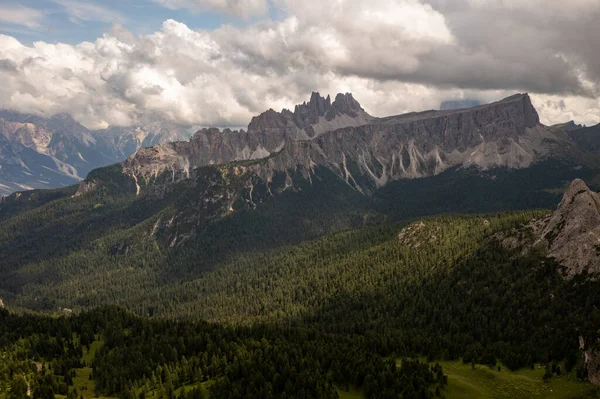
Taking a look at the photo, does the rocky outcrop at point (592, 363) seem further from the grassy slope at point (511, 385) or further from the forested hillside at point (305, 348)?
the forested hillside at point (305, 348)

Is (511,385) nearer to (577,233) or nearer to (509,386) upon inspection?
(509,386)

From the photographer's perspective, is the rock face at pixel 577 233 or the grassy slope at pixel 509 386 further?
the rock face at pixel 577 233

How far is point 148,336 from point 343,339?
70946mm

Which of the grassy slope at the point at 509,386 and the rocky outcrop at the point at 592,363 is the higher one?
the rocky outcrop at the point at 592,363

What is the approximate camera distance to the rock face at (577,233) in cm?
17012

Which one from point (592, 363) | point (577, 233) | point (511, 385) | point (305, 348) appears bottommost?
point (511, 385)

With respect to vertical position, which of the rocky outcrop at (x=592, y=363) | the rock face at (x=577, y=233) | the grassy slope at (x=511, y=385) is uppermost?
the rock face at (x=577, y=233)

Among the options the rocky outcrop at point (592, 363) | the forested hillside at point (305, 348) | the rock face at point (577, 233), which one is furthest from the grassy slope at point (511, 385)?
the rock face at point (577, 233)

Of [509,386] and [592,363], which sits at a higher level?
[592,363]

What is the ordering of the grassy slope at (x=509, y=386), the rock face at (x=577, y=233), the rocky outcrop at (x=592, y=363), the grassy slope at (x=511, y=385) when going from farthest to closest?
the rock face at (x=577, y=233) → the grassy slope at (x=511, y=385) → the grassy slope at (x=509, y=386) → the rocky outcrop at (x=592, y=363)

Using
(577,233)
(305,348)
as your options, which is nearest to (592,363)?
(305,348)

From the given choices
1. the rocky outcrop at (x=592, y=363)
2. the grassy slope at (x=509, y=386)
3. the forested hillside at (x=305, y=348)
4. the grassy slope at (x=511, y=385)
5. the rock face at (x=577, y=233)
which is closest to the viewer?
the rocky outcrop at (x=592, y=363)

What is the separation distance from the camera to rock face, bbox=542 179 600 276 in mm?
170125

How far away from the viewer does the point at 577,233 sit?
17900cm
